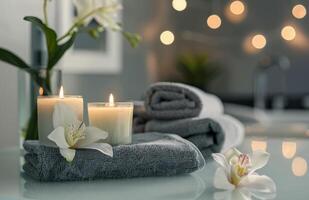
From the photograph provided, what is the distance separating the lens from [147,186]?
0.74 metres

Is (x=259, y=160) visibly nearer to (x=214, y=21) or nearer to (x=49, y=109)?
(x=49, y=109)

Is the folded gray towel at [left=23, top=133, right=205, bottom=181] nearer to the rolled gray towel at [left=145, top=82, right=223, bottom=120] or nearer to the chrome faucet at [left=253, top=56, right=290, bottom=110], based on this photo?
the rolled gray towel at [left=145, top=82, right=223, bottom=120]

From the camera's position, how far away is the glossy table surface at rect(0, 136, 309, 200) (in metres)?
0.68

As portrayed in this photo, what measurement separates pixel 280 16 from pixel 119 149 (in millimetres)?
2433

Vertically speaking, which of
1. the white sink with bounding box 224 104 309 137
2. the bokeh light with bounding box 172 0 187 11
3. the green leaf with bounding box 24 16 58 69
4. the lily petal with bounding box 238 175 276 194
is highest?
the bokeh light with bounding box 172 0 187 11

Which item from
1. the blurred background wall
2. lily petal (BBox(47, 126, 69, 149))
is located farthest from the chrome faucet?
lily petal (BBox(47, 126, 69, 149))

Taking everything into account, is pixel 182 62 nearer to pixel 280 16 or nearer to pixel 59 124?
pixel 280 16

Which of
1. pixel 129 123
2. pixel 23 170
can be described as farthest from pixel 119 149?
pixel 23 170

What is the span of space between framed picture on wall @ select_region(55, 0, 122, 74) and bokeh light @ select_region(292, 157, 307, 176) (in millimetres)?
928

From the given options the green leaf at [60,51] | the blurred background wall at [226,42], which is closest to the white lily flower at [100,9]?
the green leaf at [60,51]

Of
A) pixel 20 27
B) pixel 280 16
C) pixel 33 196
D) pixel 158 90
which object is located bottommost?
pixel 33 196

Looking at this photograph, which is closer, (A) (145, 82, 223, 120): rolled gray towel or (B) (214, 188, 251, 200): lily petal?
(B) (214, 188, 251, 200): lily petal

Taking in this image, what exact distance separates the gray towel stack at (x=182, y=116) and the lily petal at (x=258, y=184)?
0.25 metres

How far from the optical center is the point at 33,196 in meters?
0.68
